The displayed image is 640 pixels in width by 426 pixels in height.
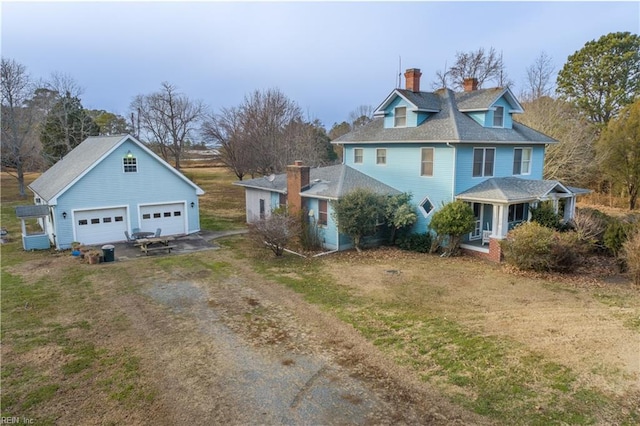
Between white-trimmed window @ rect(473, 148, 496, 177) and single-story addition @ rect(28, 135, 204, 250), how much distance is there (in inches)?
594

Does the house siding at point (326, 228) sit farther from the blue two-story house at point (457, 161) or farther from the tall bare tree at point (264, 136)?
the tall bare tree at point (264, 136)

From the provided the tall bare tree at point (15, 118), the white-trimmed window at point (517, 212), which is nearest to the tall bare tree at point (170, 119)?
the tall bare tree at point (15, 118)

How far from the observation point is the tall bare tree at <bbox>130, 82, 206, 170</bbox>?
167 feet

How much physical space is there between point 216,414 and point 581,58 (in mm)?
47141

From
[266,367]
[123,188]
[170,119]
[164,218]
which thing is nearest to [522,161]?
[266,367]

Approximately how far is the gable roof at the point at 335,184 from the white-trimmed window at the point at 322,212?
553 millimetres

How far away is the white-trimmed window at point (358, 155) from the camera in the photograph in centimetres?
2410

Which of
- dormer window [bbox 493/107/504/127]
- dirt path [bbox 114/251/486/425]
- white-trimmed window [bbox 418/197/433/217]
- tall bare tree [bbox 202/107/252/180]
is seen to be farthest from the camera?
tall bare tree [bbox 202/107/252/180]

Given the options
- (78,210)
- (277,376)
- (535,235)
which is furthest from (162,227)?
(535,235)

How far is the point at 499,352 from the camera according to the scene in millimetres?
9430

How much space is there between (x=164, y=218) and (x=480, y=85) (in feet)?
115

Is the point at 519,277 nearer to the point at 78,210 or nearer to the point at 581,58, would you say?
the point at 78,210

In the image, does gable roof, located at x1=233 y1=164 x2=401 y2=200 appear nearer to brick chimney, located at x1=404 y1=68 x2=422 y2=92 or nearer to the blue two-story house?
the blue two-story house

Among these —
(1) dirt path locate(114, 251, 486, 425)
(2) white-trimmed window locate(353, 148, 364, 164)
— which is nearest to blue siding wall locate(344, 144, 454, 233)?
(2) white-trimmed window locate(353, 148, 364, 164)
